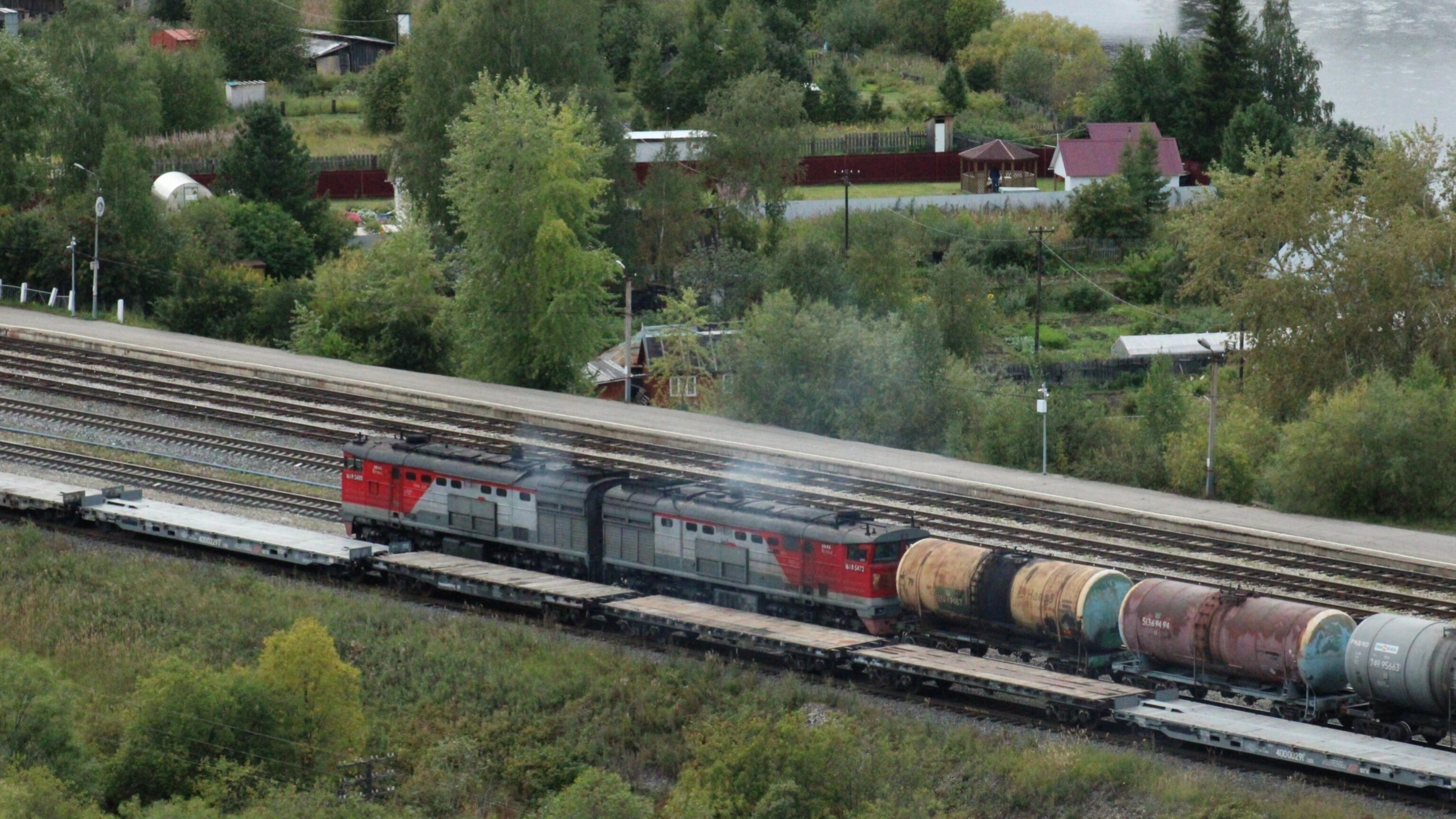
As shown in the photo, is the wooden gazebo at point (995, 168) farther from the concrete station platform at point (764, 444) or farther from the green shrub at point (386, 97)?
the concrete station platform at point (764, 444)

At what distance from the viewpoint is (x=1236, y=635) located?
26.0 meters

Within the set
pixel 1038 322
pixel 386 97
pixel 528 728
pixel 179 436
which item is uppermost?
pixel 386 97

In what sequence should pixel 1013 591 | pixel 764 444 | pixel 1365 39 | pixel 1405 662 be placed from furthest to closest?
pixel 1365 39 → pixel 764 444 → pixel 1013 591 → pixel 1405 662

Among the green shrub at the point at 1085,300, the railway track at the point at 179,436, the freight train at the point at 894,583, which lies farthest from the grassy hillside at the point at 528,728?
the green shrub at the point at 1085,300

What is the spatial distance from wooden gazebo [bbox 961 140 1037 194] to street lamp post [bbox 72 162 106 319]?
147 feet

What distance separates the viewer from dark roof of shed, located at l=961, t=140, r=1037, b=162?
90875 mm

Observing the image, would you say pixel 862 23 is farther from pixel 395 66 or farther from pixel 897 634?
pixel 897 634

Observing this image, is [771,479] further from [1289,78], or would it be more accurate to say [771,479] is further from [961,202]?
[1289,78]

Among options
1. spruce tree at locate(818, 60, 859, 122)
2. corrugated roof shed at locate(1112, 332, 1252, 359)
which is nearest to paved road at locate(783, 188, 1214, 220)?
Answer: spruce tree at locate(818, 60, 859, 122)

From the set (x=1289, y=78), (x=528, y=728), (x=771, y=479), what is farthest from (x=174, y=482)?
(x=1289, y=78)

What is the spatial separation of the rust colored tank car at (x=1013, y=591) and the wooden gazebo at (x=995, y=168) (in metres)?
63.7

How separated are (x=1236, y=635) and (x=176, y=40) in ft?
296

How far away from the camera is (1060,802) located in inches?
958

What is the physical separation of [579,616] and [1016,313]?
44.3 metres
